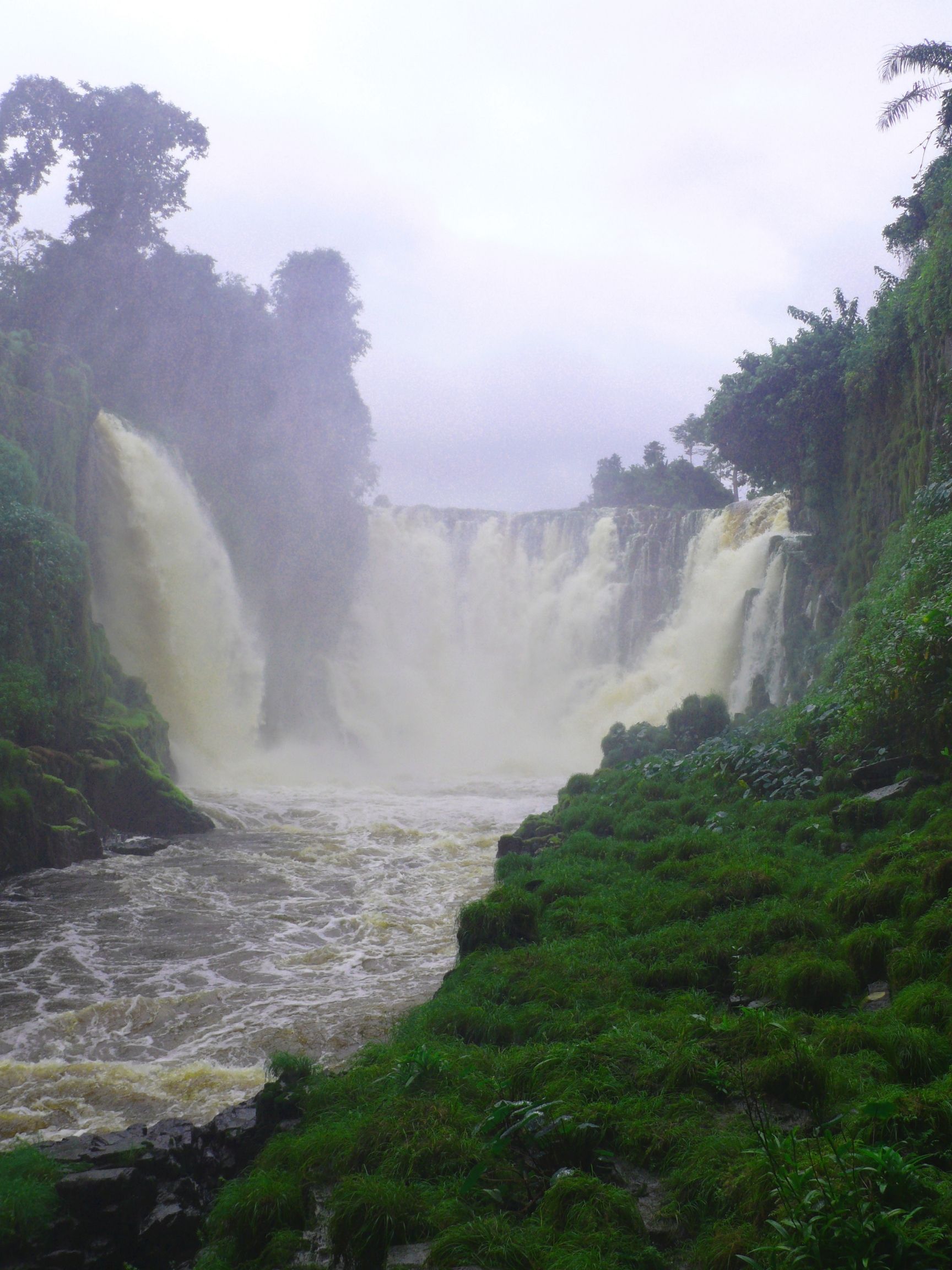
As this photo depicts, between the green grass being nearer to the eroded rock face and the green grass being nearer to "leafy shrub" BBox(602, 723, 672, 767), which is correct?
the eroded rock face

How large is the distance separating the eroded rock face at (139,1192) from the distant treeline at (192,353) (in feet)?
73.4

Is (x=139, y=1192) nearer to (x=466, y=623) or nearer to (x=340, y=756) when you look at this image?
(x=340, y=756)

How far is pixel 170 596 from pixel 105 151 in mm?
16859

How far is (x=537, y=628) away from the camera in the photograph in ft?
102

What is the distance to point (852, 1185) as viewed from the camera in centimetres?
284

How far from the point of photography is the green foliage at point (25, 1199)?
Result: 3.70 m

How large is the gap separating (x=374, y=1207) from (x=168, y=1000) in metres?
5.01

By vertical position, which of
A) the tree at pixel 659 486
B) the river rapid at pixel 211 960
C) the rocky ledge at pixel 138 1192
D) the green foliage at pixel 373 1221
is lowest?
the river rapid at pixel 211 960

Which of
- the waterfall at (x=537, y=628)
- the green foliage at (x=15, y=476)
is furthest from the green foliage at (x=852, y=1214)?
the waterfall at (x=537, y=628)

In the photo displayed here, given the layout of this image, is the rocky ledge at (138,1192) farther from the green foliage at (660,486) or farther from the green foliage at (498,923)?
the green foliage at (660,486)

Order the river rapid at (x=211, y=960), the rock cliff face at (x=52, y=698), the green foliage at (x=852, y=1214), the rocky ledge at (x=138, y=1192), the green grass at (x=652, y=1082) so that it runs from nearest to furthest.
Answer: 1. the green foliage at (x=852, y=1214)
2. the green grass at (x=652, y=1082)
3. the rocky ledge at (x=138, y=1192)
4. the river rapid at (x=211, y=960)
5. the rock cliff face at (x=52, y=698)

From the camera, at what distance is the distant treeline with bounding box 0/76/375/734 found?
2792cm

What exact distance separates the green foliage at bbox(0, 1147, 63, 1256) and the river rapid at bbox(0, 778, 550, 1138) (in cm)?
170

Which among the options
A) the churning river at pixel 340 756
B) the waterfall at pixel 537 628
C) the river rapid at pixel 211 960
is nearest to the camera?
the river rapid at pixel 211 960
